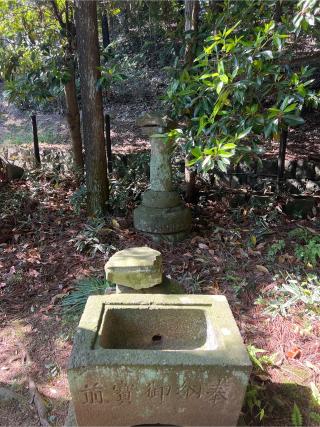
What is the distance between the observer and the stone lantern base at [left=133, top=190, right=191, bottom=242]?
Result: 14.7 ft

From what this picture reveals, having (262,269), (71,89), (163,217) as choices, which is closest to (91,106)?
(71,89)

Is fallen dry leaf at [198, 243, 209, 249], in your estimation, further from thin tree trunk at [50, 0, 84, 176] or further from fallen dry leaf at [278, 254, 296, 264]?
thin tree trunk at [50, 0, 84, 176]

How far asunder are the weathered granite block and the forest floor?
19.1 inches

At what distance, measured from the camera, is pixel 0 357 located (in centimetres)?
307

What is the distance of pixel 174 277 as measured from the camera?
12.9ft

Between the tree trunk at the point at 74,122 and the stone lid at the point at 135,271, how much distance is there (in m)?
3.86

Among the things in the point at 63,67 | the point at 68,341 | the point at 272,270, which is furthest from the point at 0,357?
the point at 63,67

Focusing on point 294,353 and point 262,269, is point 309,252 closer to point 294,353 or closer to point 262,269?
point 262,269

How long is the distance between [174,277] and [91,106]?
92.7 inches

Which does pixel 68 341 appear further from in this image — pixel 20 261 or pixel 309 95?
pixel 309 95

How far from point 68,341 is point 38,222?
2.28m

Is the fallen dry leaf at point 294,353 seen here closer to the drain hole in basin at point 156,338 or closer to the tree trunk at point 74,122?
the drain hole in basin at point 156,338

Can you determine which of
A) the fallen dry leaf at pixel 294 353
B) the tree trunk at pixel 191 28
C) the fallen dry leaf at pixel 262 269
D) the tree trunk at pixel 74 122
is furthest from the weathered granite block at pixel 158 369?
the tree trunk at pixel 74 122

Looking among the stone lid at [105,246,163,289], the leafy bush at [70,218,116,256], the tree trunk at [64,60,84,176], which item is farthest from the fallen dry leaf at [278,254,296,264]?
the tree trunk at [64,60,84,176]
